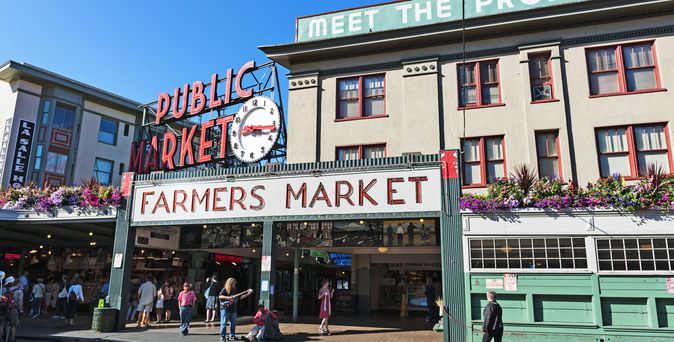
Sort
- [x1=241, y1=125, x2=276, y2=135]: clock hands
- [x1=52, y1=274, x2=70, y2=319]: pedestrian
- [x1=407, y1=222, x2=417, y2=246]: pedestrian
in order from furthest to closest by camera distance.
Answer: [x1=241, y1=125, x2=276, y2=135]: clock hands → [x1=52, y1=274, x2=70, y2=319]: pedestrian → [x1=407, y1=222, x2=417, y2=246]: pedestrian

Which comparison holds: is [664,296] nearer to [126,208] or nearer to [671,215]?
[671,215]

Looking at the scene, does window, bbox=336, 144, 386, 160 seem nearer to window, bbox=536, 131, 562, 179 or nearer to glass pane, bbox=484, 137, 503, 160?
glass pane, bbox=484, 137, 503, 160

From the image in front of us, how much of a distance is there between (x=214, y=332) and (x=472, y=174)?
10610 millimetres

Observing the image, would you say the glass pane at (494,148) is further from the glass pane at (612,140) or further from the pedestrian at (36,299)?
the pedestrian at (36,299)

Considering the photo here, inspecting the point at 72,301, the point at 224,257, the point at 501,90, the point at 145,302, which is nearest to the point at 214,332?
the point at 145,302

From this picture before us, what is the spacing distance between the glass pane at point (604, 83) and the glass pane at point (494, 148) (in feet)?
12.1

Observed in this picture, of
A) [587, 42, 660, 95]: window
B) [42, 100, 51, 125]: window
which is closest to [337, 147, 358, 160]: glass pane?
[587, 42, 660, 95]: window

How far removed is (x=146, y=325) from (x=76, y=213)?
532 cm

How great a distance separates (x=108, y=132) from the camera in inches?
1528

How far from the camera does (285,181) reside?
1719 cm

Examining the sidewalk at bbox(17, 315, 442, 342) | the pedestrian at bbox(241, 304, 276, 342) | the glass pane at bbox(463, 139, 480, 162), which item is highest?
the glass pane at bbox(463, 139, 480, 162)

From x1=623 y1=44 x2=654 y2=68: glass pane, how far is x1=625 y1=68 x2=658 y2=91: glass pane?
21cm

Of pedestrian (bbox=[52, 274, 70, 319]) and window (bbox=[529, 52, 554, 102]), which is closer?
window (bbox=[529, 52, 554, 102])

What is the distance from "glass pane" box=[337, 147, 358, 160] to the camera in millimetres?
20109
